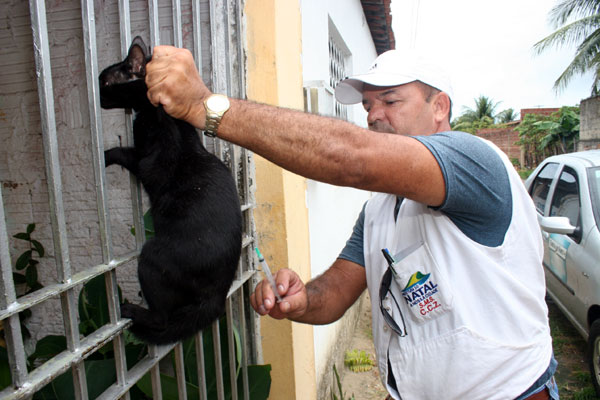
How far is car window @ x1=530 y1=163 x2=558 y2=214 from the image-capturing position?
5016 millimetres

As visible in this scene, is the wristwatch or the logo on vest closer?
the wristwatch

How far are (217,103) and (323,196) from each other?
2656mm

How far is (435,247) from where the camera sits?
1.37m

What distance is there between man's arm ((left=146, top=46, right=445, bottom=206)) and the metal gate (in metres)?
0.25

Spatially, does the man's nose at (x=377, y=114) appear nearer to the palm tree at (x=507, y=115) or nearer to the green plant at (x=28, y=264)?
the green plant at (x=28, y=264)

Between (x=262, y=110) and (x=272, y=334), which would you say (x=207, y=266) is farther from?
(x=272, y=334)

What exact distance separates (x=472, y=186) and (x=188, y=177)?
949 mm

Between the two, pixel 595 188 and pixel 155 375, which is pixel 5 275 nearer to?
pixel 155 375

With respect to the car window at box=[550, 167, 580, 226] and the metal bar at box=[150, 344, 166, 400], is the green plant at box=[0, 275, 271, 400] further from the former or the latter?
the car window at box=[550, 167, 580, 226]

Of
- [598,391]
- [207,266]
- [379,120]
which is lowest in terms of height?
[598,391]

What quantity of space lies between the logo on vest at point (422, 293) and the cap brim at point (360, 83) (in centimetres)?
72

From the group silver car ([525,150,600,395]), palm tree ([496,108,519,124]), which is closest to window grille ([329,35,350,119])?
silver car ([525,150,600,395])

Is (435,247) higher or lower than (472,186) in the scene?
lower

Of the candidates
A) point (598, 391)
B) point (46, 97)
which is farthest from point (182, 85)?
point (598, 391)
